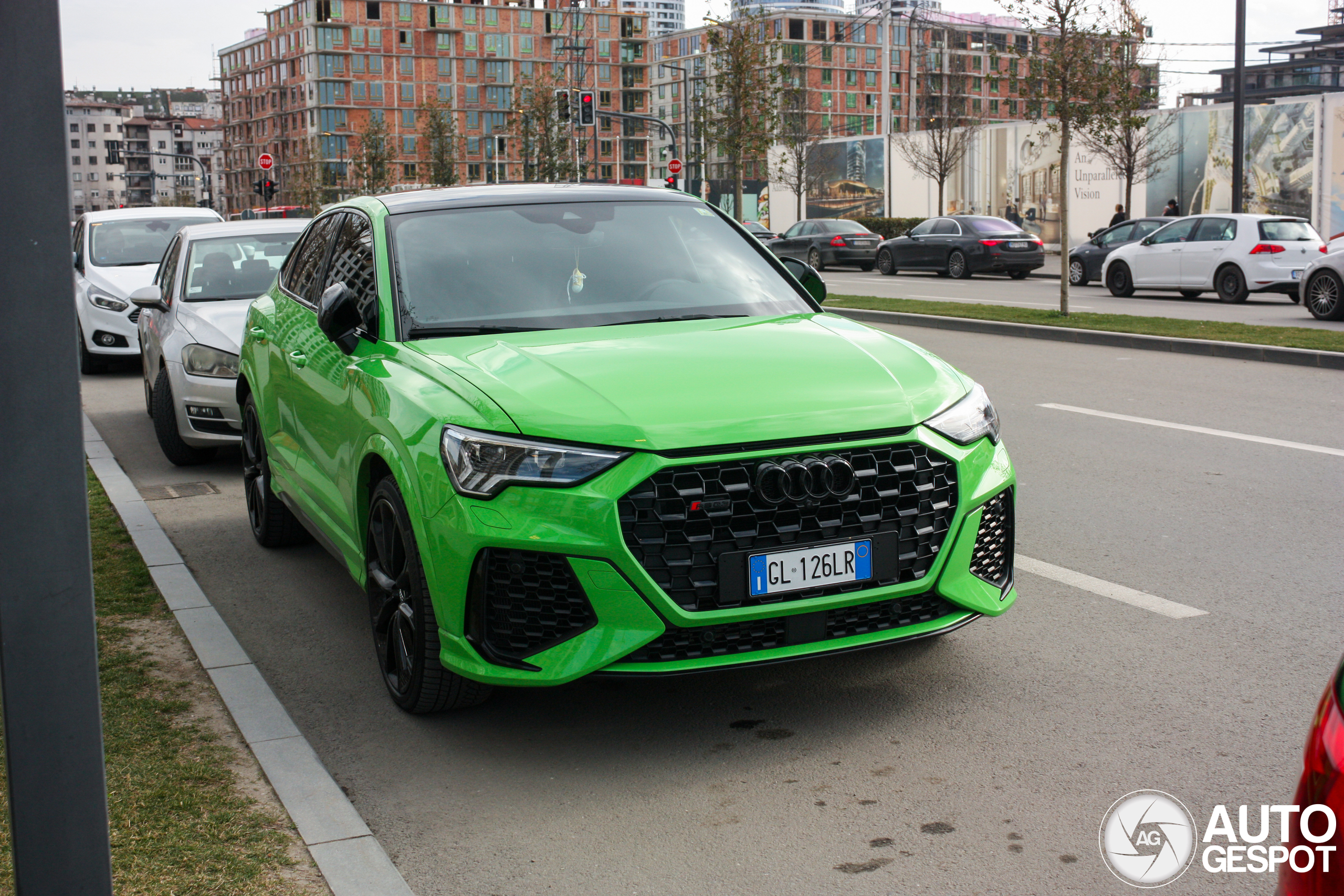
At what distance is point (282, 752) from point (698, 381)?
1.65 meters

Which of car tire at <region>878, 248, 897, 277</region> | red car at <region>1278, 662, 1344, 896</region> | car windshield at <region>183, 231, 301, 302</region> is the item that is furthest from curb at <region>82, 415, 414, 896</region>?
car tire at <region>878, 248, 897, 277</region>

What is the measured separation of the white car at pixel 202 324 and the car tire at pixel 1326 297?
536 inches

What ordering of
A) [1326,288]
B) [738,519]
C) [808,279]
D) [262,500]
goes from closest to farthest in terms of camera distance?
[738,519]
[808,279]
[262,500]
[1326,288]

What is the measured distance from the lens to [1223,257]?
22938mm

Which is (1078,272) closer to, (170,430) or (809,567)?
(170,430)

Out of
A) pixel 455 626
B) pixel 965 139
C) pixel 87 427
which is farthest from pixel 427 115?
pixel 455 626

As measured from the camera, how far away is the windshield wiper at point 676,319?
15.9ft

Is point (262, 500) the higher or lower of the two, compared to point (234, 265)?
lower

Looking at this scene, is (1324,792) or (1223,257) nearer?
(1324,792)

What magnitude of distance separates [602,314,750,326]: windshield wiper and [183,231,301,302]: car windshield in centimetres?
612

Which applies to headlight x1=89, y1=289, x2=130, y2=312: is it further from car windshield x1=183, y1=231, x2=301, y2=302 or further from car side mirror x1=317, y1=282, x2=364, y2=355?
car side mirror x1=317, y1=282, x2=364, y2=355

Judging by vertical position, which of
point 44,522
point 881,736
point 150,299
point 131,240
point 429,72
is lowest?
point 881,736

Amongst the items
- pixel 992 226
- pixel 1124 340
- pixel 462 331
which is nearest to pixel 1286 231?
pixel 1124 340

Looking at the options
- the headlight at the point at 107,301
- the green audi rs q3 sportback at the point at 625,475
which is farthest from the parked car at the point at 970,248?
the green audi rs q3 sportback at the point at 625,475
